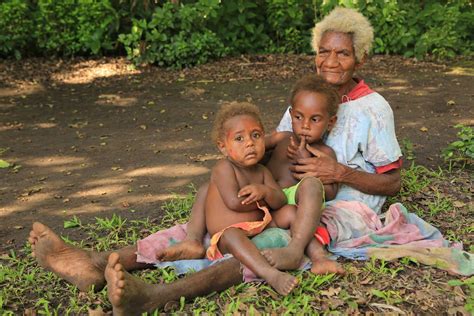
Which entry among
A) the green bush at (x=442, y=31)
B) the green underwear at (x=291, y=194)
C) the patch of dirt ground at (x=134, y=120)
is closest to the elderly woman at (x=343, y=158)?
the green underwear at (x=291, y=194)

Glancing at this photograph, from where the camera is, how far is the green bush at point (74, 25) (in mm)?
9727

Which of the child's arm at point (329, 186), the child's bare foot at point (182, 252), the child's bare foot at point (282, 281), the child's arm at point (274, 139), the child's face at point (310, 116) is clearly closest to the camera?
the child's bare foot at point (282, 281)

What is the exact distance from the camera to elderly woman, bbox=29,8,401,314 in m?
3.22

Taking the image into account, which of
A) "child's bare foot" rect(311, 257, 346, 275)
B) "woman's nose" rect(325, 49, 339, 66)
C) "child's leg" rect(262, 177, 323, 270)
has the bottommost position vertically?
"child's bare foot" rect(311, 257, 346, 275)

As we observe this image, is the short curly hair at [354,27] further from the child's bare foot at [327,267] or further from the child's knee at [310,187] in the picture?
the child's bare foot at [327,267]

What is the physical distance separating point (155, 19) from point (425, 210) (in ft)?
20.6

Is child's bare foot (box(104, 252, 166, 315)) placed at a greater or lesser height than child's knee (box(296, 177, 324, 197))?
lesser

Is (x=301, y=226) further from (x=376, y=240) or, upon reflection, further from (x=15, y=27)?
(x=15, y=27)

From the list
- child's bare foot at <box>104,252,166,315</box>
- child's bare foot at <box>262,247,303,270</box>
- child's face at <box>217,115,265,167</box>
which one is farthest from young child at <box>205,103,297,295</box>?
child's bare foot at <box>104,252,166,315</box>

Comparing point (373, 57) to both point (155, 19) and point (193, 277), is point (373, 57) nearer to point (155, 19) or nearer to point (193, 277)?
point (155, 19)

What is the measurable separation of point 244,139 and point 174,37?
6.59m

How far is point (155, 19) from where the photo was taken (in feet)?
30.8

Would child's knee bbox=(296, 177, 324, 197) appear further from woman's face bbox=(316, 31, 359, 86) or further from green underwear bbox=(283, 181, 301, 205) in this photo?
woman's face bbox=(316, 31, 359, 86)

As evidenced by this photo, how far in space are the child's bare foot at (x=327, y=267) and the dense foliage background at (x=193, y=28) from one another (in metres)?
6.64
